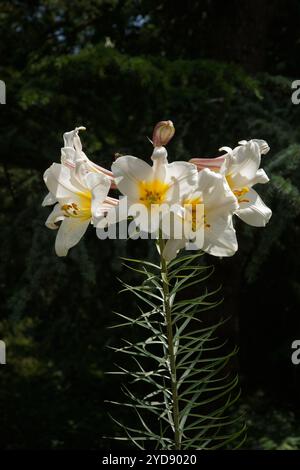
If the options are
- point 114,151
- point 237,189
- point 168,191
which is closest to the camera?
point 168,191

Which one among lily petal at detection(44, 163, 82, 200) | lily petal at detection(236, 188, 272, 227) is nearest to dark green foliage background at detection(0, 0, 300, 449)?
lily petal at detection(236, 188, 272, 227)

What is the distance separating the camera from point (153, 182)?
3.65 feet

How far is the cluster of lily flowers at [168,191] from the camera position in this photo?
1.06m

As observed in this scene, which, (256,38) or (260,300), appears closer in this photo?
(256,38)

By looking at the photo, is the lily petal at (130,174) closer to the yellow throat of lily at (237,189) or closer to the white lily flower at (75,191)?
the white lily flower at (75,191)

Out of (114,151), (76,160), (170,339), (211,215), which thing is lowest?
(170,339)

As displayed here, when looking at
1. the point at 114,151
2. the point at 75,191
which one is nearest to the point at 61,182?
the point at 75,191

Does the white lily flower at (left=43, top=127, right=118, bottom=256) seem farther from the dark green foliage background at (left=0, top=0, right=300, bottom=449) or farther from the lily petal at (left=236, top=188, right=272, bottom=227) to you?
the dark green foliage background at (left=0, top=0, right=300, bottom=449)

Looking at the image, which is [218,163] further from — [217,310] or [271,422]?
[271,422]

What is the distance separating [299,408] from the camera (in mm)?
4207

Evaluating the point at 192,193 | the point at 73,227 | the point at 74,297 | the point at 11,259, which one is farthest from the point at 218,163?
the point at 74,297

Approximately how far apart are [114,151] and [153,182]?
2075mm

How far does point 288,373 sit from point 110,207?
11.5 feet

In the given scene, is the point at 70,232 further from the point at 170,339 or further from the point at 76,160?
the point at 170,339
